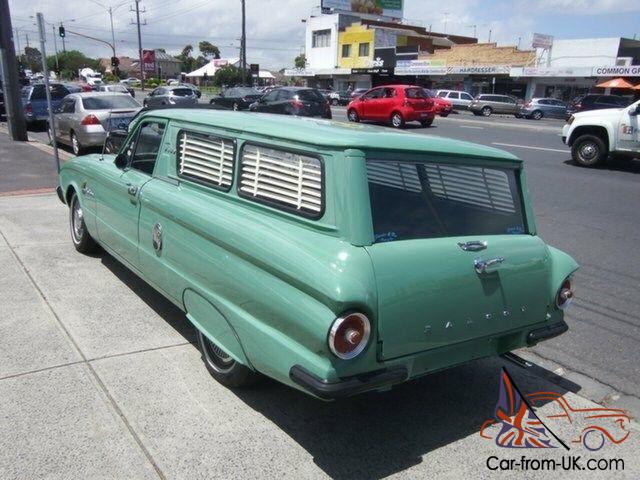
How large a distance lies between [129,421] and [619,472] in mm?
2692

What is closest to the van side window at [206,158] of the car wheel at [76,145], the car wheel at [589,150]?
the car wheel at [76,145]

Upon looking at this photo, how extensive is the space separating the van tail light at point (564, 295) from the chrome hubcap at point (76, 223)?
15.2 feet

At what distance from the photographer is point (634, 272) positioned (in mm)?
6066

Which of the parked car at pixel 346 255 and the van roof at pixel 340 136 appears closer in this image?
the parked car at pixel 346 255

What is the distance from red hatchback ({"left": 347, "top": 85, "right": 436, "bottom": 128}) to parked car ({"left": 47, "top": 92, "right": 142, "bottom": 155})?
12.1m

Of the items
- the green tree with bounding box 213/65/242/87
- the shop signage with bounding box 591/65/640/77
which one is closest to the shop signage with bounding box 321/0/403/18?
the green tree with bounding box 213/65/242/87

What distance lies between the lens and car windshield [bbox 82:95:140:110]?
515 inches

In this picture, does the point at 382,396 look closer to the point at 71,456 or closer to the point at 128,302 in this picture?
the point at 71,456

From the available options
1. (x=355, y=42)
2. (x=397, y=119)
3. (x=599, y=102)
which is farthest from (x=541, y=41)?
(x=397, y=119)

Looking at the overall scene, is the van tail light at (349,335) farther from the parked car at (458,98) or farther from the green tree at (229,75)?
the green tree at (229,75)

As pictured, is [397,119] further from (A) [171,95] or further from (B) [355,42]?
(B) [355,42]

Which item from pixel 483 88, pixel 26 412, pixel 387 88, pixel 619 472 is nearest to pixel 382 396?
pixel 619 472

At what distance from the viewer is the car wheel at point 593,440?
3184 mm

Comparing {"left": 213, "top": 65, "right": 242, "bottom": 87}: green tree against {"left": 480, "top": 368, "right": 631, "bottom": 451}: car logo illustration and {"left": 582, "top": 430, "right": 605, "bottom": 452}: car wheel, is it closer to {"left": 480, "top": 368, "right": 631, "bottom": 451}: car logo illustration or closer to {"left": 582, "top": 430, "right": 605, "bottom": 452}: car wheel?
{"left": 480, "top": 368, "right": 631, "bottom": 451}: car logo illustration
